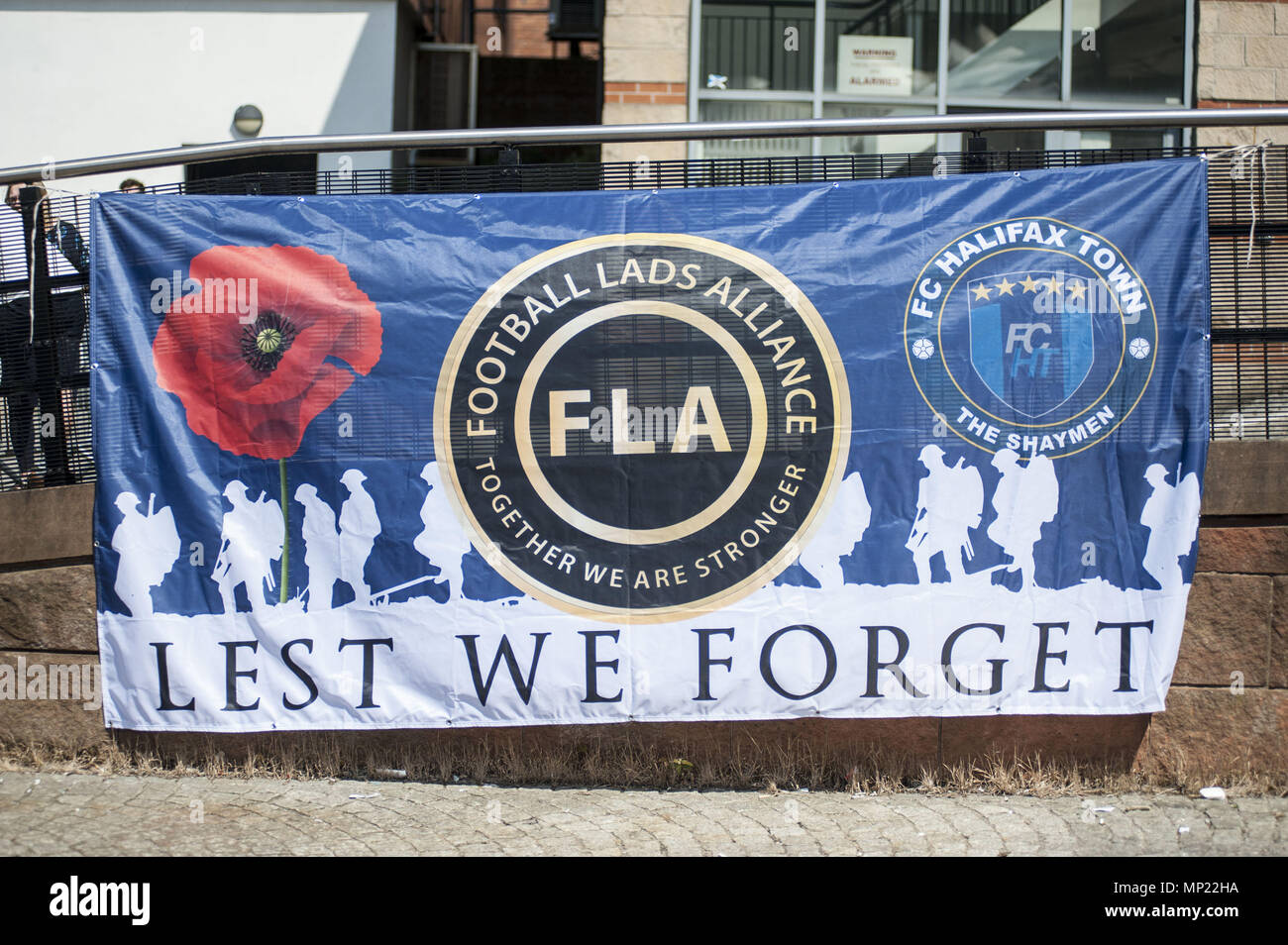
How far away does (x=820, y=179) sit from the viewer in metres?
5.24

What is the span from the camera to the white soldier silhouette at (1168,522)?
496 cm

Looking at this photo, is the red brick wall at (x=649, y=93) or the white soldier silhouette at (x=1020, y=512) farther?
the red brick wall at (x=649, y=93)

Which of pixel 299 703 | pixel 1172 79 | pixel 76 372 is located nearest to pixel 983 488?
pixel 299 703

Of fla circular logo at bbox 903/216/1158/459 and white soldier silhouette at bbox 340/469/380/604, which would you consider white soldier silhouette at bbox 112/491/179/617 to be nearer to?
white soldier silhouette at bbox 340/469/380/604

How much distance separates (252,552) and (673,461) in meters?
1.99

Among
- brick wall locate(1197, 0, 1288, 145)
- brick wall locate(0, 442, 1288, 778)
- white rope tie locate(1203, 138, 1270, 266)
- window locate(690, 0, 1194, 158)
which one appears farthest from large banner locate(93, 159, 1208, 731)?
brick wall locate(1197, 0, 1288, 145)

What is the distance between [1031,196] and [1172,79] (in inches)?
169

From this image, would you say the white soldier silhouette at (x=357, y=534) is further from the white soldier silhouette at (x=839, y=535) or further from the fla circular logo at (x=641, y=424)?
the white soldier silhouette at (x=839, y=535)

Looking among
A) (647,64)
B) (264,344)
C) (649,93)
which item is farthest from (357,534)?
(647,64)

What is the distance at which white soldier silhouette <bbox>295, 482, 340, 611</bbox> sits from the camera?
16.4 ft

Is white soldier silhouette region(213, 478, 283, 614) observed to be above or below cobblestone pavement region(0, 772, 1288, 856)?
above

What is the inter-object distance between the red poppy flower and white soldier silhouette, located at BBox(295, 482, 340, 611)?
1.02 ft

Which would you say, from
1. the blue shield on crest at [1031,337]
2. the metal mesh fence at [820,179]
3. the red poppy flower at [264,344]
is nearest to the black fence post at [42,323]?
the metal mesh fence at [820,179]

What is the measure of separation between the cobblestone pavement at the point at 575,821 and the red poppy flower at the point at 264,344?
1.61 meters
